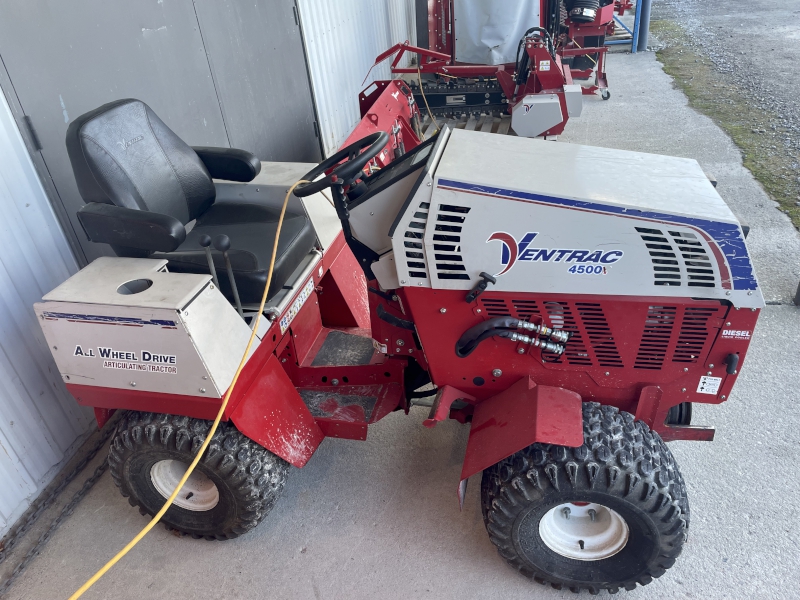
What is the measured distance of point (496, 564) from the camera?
80.0 inches

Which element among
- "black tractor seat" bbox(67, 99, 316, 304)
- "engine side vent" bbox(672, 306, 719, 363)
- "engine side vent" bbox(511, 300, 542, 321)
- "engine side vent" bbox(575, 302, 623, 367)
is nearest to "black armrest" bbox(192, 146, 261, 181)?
"black tractor seat" bbox(67, 99, 316, 304)

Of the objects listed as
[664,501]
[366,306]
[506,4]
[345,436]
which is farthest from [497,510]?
[506,4]

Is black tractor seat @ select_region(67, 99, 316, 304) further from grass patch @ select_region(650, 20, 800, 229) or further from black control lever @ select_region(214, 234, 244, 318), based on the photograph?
grass patch @ select_region(650, 20, 800, 229)

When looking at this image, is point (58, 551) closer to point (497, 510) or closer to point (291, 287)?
point (291, 287)

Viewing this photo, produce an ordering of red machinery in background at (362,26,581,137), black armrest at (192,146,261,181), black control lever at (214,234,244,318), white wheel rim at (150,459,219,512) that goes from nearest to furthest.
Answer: black control lever at (214,234,244,318), white wheel rim at (150,459,219,512), black armrest at (192,146,261,181), red machinery in background at (362,26,581,137)

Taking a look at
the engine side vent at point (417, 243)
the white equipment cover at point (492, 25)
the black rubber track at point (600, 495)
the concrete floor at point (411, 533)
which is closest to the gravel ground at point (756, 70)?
the white equipment cover at point (492, 25)

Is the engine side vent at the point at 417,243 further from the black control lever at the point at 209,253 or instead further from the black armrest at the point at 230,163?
the black armrest at the point at 230,163

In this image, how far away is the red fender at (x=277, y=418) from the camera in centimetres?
201

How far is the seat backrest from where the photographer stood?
80.4 inches

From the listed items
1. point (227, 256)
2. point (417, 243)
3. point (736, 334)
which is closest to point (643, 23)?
point (736, 334)

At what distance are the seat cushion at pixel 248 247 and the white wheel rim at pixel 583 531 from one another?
1.26 m

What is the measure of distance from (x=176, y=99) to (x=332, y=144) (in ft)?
8.07

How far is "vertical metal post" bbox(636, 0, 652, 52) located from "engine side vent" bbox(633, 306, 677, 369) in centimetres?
833

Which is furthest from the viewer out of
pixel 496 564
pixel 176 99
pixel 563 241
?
pixel 176 99
